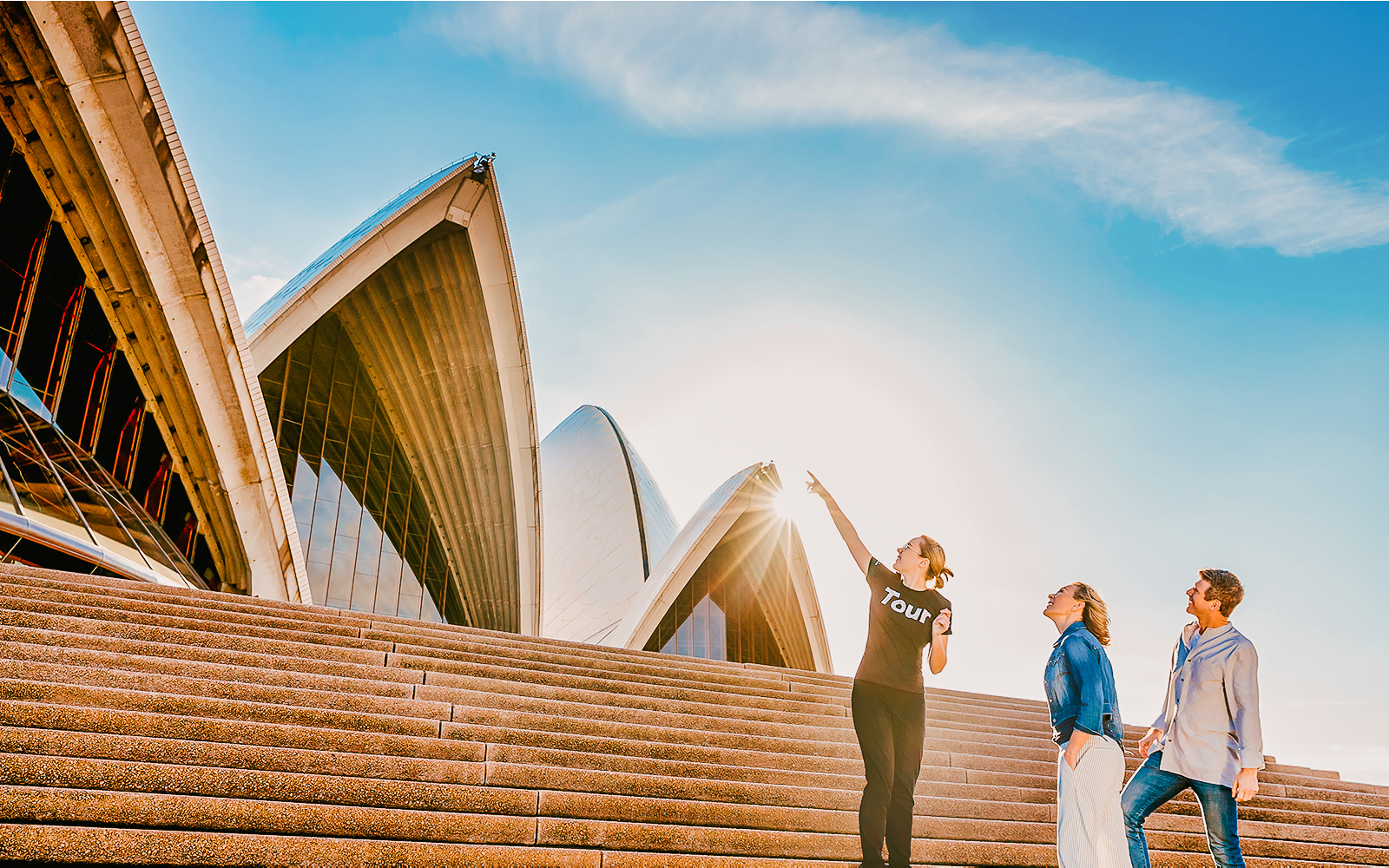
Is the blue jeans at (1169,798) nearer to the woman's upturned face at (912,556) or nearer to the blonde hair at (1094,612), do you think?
the blonde hair at (1094,612)

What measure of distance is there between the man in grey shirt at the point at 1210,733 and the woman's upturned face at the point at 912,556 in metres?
1.27

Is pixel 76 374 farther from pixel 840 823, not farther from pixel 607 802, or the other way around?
pixel 840 823

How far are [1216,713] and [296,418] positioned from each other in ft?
46.8

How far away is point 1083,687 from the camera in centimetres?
332

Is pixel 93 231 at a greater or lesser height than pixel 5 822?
greater

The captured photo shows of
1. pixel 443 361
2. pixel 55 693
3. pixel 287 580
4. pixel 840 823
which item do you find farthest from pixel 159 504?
pixel 840 823

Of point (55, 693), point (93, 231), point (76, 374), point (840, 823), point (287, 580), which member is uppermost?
point (93, 231)

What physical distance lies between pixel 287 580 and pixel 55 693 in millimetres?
8127

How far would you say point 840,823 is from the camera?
13.3 feet

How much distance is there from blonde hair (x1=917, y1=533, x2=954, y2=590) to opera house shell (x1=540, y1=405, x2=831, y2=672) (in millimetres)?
15160

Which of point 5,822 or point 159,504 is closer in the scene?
point 5,822

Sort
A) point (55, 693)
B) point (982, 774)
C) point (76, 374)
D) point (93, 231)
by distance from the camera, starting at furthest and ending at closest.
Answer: point (76, 374), point (93, 231), point (982, 774), point (55, 693)

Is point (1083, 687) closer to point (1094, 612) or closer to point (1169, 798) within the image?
point (1094, 612)

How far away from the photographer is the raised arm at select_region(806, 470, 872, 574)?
3.87 meters
